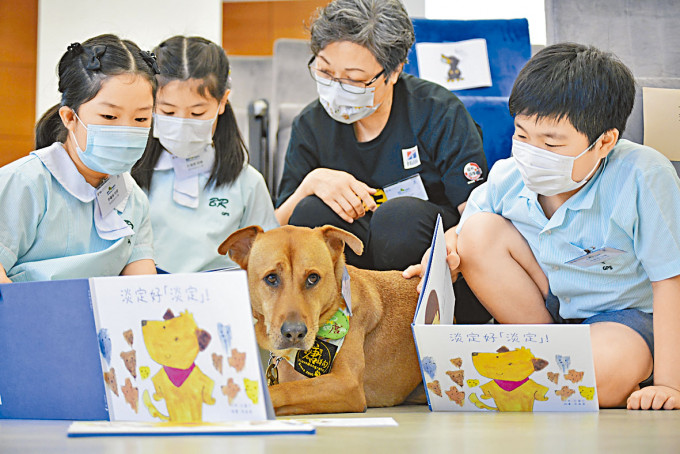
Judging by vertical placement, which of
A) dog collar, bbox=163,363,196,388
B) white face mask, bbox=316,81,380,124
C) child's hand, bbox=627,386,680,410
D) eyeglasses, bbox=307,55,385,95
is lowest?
child's hand, bbox=627,386,680,410

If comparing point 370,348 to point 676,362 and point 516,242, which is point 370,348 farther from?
point 676,362

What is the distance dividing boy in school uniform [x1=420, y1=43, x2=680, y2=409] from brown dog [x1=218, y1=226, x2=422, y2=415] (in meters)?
0.23

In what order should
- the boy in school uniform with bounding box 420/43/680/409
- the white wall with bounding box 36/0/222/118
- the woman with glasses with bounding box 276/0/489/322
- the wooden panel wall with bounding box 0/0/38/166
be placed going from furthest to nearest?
the wooden panel wall with bounding box 0/0/38/166 → the white wall with bounding box 36/0/222/118 → the woman with glasses with bounding box 276/0/489/322 → the boy in school uniform with bounding box 420/43/680/409

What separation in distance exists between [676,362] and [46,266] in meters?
1.41

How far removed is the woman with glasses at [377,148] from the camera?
1938mm

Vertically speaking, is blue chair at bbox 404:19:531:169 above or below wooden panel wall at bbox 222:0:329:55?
below

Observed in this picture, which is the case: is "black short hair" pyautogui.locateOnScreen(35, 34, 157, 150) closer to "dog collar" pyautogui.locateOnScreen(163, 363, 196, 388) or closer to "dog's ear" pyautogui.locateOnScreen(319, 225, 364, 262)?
"dog's ear" pyautogui.locateOnScreen(319, 225, 364, 262)

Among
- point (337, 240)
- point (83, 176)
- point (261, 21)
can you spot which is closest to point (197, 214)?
point (83, 176)

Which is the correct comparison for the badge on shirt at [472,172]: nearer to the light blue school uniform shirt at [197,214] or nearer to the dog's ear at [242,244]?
the light blue school uniform shirt at [197,214]

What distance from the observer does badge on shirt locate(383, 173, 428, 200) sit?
2113mm

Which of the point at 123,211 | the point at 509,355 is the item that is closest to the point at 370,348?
the point at 509,355

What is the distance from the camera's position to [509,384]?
1.33 metres

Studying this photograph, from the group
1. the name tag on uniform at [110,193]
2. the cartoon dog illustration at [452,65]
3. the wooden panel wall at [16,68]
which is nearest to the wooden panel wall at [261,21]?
the wooden panel wall at [16,68]

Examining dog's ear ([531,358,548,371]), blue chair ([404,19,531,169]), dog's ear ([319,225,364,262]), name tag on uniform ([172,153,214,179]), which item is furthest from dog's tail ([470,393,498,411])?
blue chair ([404,19,531,169])
